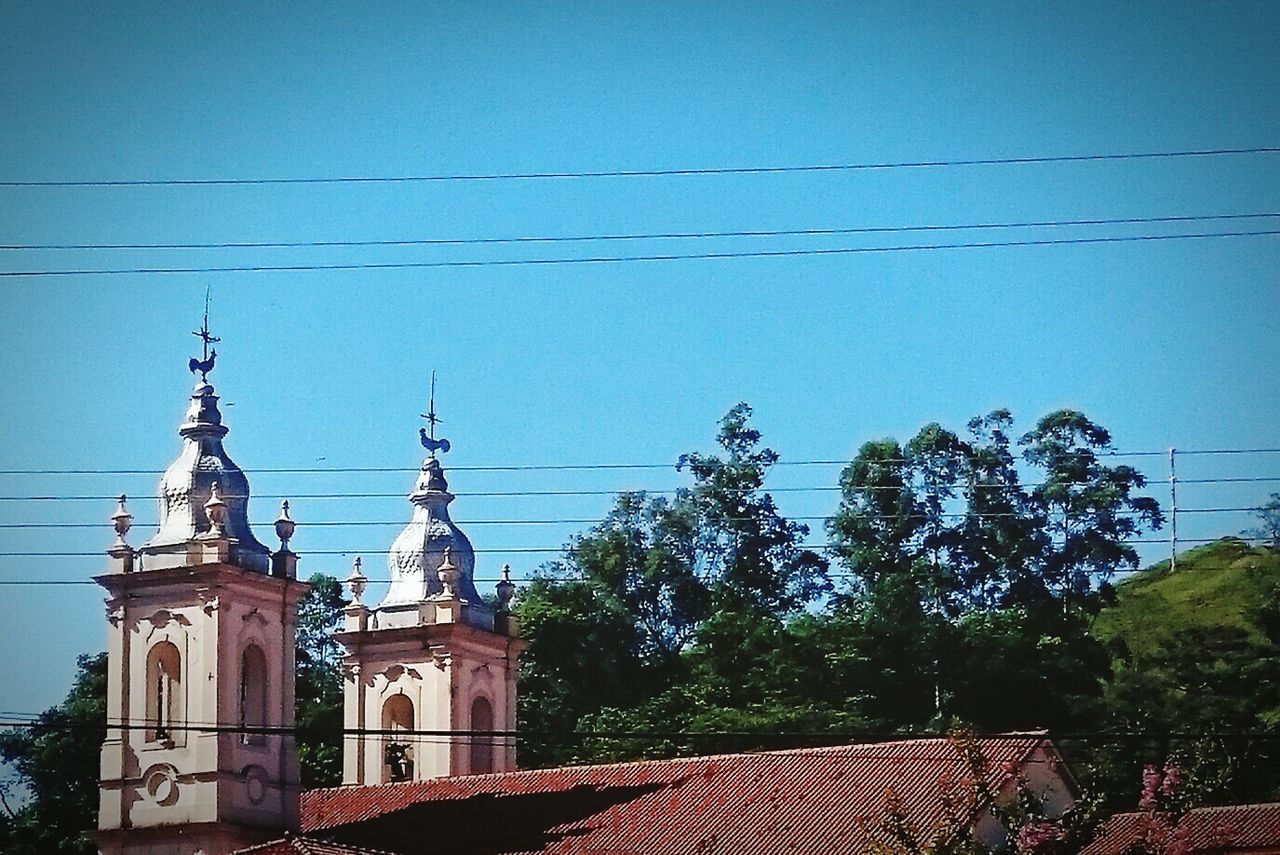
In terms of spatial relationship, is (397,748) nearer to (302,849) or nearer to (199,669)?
(199,669)

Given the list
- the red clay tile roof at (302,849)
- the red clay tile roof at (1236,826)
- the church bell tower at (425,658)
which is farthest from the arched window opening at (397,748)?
the red clay tile roof at (1236,826)

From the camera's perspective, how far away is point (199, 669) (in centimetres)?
4656

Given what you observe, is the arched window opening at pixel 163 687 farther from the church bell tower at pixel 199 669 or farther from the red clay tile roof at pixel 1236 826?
the red clay tile roof at pixel 1236 826

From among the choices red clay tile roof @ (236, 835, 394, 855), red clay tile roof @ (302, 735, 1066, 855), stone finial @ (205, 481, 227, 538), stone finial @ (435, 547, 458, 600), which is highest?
stone finial @ (205, 481, 227, 538)

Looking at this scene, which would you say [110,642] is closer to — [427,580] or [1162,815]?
[427,580]

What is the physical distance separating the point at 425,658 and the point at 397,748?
211cm

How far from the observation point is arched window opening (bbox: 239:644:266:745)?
156ft

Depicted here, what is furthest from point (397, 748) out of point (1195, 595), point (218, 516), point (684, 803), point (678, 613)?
point (1195, 595)

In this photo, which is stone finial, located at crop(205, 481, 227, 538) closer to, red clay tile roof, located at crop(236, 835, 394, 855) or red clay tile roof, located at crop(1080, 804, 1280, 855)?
red clay tile roof, located at crop(236, 835, 394, 855)

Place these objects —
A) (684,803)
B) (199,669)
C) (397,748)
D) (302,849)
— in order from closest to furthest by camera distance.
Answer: (302,849) → (684,803) → (199,669) → (397,748)

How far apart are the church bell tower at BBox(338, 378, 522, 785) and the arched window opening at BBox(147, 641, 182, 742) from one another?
6.90 m

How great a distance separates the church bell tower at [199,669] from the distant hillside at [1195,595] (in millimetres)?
35406

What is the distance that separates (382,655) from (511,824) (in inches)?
378

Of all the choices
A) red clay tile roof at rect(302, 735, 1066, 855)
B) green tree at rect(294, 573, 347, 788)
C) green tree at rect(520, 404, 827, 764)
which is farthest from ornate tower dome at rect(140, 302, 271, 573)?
green tree at rect(520, 404, 827, 764)
